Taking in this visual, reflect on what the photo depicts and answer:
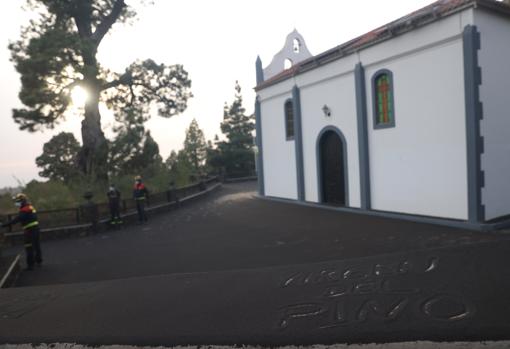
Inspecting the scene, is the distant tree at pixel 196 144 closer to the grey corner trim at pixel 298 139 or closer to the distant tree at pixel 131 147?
the distant tree at pixel 131 147

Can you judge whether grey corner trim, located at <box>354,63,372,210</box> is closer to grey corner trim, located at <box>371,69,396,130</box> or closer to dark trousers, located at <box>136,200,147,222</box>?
grey corner trim, located at <box>371,69,396,130</box>

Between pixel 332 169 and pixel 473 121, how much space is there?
6.49 metres

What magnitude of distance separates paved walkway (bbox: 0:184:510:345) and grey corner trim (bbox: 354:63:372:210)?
4.07 meters

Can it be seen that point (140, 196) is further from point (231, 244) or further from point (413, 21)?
point (413, 21)

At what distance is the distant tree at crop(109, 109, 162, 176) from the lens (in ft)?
59.6

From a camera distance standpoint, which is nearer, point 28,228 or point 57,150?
point 28,228

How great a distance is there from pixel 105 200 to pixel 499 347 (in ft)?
50.0

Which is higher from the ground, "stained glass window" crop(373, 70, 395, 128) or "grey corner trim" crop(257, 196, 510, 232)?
"stained glass window" crop(373, 70, 395, 128)

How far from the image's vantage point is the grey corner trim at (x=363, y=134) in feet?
42.4

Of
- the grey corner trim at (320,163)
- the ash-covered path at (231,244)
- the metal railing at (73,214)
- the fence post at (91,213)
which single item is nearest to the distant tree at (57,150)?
the metal railing at (73,214)

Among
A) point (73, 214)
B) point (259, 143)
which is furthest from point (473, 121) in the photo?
point (73, 214)

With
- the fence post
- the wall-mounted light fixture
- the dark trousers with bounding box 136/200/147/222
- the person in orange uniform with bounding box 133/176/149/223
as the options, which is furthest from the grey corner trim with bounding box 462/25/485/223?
the fence post

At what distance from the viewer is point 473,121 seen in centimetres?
938

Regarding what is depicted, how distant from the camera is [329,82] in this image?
14.7 m
